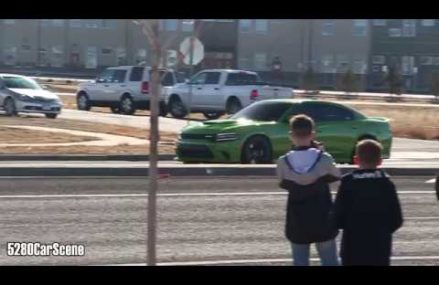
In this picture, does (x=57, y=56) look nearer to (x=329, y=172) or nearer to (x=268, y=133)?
(x=268, y=133)

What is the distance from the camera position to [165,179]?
17672mm

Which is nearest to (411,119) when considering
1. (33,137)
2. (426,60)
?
(33,137)

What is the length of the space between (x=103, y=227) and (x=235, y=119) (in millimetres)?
8625

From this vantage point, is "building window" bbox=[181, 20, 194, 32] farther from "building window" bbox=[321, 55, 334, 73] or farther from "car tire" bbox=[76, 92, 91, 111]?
"building window" bbox=[321, 55, 334, 73]

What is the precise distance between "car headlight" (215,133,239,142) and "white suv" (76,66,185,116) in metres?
18.4

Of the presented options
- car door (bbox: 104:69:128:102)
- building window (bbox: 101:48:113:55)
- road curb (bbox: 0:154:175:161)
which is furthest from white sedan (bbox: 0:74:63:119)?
building window (bbox: 101:48:113:55)

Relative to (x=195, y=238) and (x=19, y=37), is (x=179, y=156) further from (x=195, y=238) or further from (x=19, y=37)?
(x=19, y=37)

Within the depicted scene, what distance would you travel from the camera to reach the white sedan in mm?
34375

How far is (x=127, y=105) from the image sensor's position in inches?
1553

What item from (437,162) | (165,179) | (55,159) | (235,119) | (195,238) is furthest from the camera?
(437,162)

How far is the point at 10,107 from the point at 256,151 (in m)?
16.6
